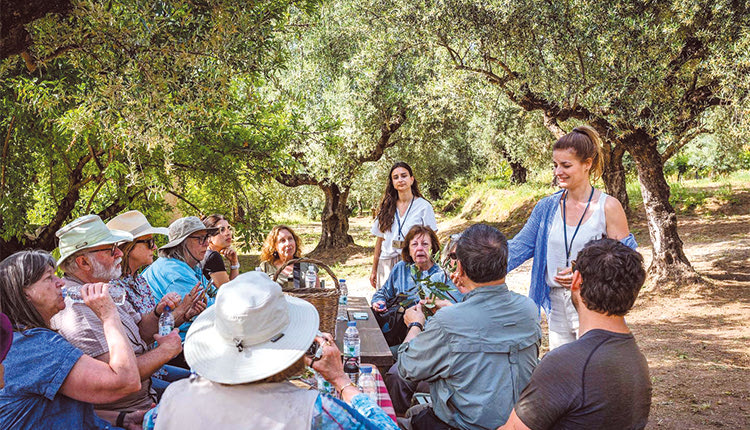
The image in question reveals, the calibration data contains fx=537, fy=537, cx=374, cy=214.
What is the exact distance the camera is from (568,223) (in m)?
3.53

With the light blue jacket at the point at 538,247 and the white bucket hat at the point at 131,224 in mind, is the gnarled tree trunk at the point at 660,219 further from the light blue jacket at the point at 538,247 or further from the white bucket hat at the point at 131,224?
the white bucket hat at the point at 131,224

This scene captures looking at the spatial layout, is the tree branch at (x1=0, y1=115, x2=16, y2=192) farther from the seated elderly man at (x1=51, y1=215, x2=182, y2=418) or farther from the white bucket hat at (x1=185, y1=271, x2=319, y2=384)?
the white bucket hat at (x1=185, y1=271, x2=319, y2=384)

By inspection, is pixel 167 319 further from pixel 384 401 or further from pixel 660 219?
pixel 660 219

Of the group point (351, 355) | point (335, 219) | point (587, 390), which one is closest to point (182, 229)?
point (351, 355)

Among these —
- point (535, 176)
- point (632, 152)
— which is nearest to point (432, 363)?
point (632, 152)

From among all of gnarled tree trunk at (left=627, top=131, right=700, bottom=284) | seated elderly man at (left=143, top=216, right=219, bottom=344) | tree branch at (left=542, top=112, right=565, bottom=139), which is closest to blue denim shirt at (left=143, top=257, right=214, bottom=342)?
seated elderly man at (left=143, top=216, right=219, bottom=344)

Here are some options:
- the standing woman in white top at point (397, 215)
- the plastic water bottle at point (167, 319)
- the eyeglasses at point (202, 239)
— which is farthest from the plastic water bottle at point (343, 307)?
the plastic water bottle at point (167, 319)

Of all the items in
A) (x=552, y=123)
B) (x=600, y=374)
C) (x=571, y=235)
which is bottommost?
(x=600, y=374)

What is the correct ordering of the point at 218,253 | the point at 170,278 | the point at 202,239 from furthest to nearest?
the point at 218,253
the point at 202,239
the point at 170,278

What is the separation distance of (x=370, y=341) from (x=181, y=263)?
1854 millimetres

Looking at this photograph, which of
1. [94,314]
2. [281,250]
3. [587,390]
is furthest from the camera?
[281,250]

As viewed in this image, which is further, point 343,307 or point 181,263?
point 343,307

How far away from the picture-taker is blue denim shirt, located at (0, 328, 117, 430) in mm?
2191

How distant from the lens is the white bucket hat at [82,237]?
3.12m
